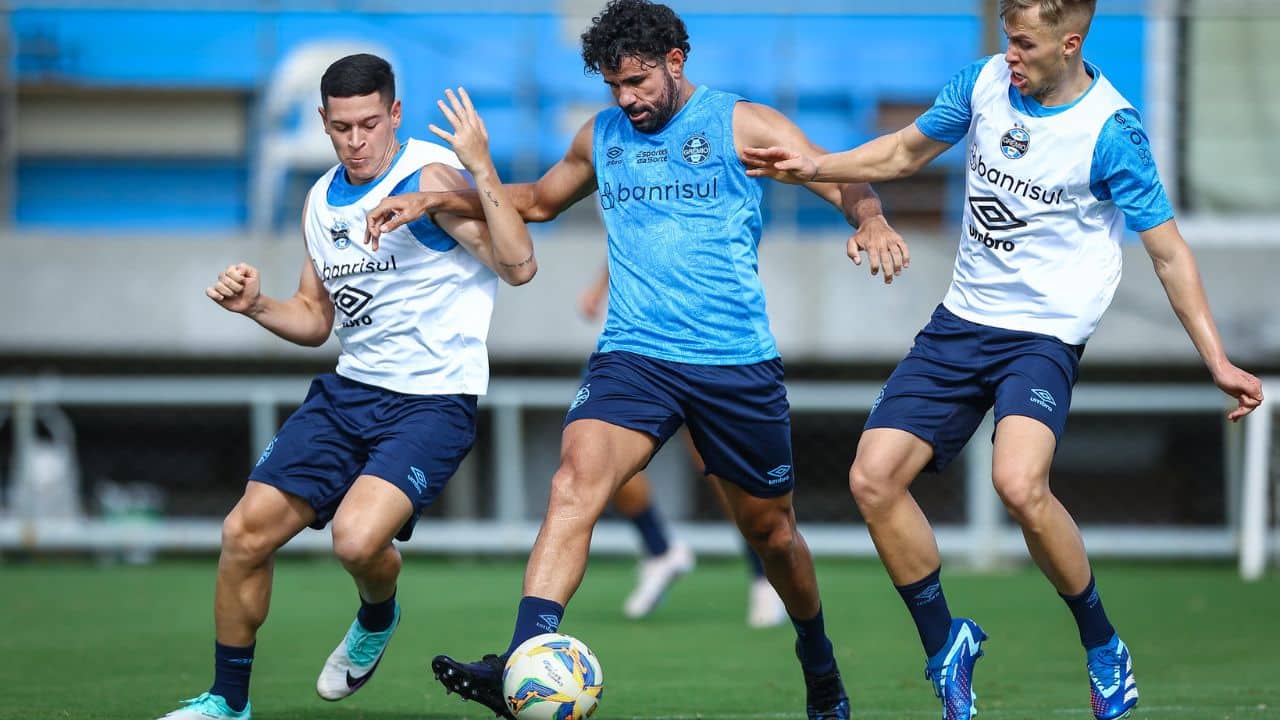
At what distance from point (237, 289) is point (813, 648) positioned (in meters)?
2.22

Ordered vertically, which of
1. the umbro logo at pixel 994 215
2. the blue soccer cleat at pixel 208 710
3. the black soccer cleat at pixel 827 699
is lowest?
the black soccer cleat at pixel 827 699

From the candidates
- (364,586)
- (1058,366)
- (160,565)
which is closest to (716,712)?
(364,586)

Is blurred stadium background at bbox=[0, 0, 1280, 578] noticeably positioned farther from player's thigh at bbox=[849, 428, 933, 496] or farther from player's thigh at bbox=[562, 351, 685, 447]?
player's thigh at bbox=[562, 351, 685, 447]

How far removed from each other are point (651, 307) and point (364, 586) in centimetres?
140

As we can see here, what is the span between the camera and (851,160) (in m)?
5.13

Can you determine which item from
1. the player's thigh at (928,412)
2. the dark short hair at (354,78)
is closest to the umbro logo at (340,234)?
the dark short hair at (354,78)

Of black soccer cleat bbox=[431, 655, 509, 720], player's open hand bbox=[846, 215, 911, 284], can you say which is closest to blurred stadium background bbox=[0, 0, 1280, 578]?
player's open hand bbox=[846, 215, 911, 284]

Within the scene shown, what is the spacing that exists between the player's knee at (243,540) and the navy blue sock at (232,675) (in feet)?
0.98

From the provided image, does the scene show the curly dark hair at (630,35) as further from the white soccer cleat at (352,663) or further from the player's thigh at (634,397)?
the white soccer cleat at (352,663)

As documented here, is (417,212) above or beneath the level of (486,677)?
above

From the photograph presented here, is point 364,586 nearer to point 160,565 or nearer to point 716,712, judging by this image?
point 716,712

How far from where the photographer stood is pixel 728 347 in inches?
199

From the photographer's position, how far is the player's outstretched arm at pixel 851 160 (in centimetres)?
496

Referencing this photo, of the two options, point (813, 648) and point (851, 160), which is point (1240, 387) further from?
point (813, 648)
